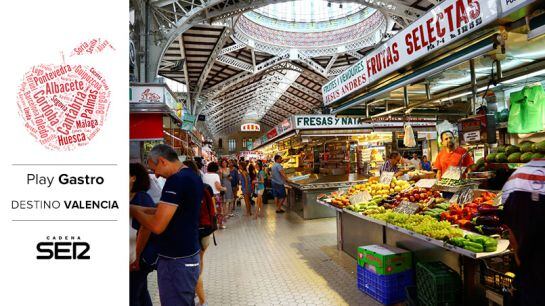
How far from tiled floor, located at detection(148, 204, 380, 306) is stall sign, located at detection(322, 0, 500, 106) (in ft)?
8.41

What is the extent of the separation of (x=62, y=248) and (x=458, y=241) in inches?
108

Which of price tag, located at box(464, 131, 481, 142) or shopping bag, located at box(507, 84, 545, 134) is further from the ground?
shopping bag, located at box(507, 84, 545, 134)

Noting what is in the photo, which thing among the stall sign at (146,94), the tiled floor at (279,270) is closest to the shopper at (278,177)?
the tiled floor at (279,270)

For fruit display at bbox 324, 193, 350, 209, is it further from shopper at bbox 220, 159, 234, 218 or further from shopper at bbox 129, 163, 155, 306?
shopper at bbox 220, 159, 234, 218

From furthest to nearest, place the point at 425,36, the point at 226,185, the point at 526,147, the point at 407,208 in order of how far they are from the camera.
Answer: the point at 226,185 → the point at 407,208 → the point at 526,147 → the point at 425,36

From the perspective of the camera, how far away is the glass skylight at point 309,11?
20812 millimetres

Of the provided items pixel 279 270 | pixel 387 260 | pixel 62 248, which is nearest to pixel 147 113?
pixel 279 270

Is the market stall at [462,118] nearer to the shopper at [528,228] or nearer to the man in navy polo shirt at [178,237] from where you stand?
the shopper at [528,228]

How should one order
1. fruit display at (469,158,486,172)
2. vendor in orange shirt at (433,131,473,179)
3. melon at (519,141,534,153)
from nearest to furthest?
melon at (519,141,534,153)
fruit display at (469,158,486,172)
vendor in orange shirt at (433,131,473,179)

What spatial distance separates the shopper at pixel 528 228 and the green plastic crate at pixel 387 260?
5.66ft

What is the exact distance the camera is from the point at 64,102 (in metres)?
1.22

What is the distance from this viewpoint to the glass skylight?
2081 cm

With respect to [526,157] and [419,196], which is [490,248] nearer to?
[526,157]

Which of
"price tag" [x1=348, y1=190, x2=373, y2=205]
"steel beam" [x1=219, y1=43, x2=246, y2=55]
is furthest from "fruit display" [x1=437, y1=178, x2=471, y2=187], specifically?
Answer: "steel beam" [x1=219, y1=43, x2=246, y2=55]
